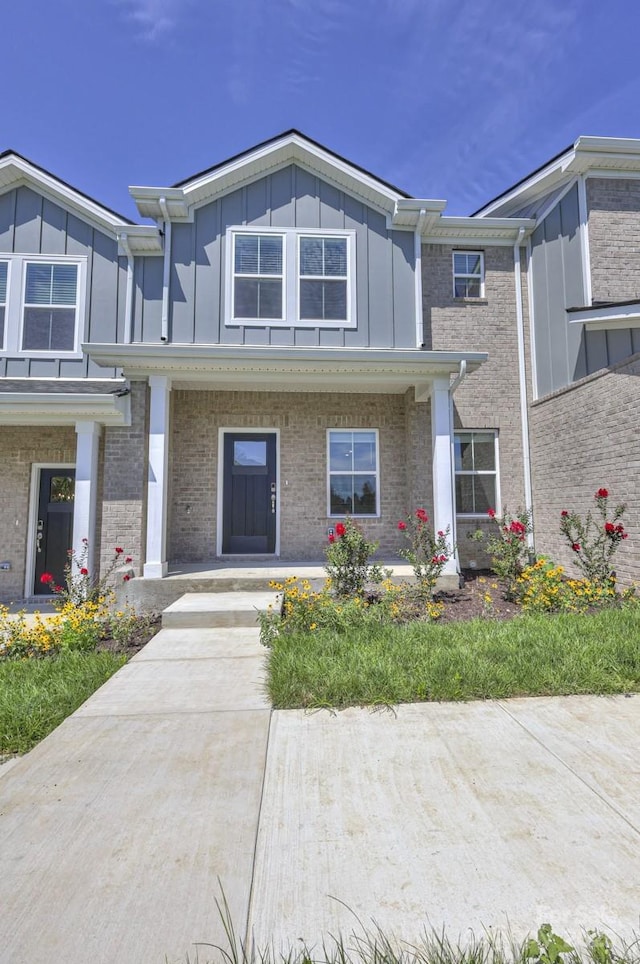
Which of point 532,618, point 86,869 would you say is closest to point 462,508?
point 532,618

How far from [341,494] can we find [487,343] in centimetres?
414

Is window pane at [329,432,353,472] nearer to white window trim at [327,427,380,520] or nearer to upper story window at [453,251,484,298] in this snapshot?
white window trim at [327,427,380,520]

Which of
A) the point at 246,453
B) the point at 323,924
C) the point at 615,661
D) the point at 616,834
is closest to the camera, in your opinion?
the point at 323,924

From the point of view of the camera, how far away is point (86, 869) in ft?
6.02

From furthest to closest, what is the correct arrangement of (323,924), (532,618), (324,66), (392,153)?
(392,153), (324,66), (532,618), (323,924)

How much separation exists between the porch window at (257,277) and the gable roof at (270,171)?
928 mm

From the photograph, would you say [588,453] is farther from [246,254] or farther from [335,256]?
[246,254]

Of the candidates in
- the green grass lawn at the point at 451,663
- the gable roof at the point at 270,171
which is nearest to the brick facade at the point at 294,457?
the gable roof at the point at 270,171

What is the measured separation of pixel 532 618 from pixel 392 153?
9740 mm

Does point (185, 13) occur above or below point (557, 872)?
above

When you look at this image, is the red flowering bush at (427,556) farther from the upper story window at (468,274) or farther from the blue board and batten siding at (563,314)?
the upper story window at (468,274)

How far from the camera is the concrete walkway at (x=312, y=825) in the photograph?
1614mm

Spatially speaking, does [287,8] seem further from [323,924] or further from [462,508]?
[323,924]

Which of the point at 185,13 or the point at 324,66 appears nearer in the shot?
the point at 185,13
